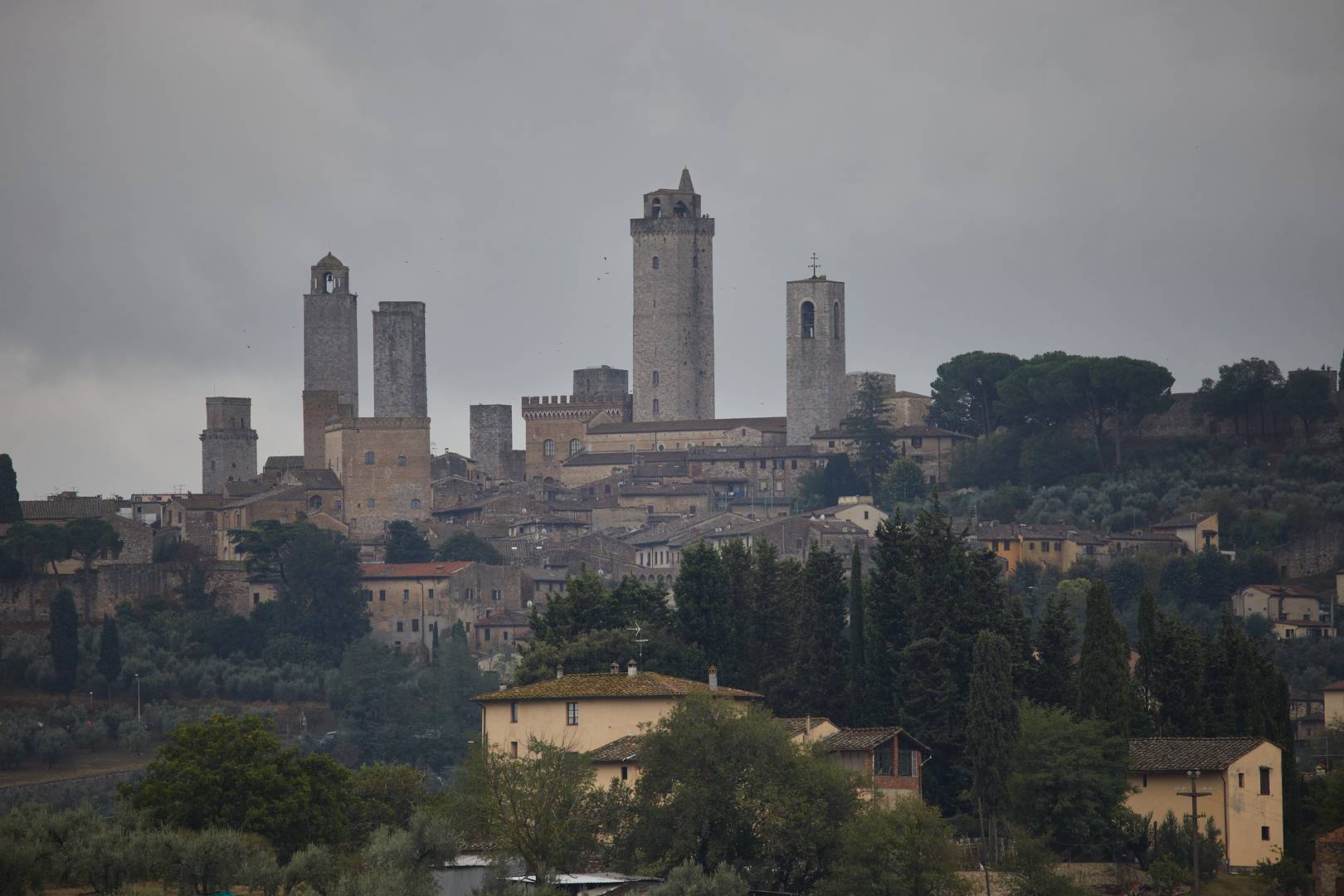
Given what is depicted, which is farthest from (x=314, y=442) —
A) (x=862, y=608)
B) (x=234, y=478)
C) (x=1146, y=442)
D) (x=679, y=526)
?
(x=862, y=608)

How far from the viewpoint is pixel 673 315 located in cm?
10581

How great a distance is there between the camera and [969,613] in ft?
150

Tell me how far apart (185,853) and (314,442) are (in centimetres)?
6793

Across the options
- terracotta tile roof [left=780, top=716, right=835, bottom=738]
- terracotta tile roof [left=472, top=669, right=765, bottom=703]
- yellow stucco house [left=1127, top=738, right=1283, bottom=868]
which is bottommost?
yellow stucco house [left=1127, top=738, right=1283, bottom=868]

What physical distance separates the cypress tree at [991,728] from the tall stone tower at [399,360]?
62797 millimetres

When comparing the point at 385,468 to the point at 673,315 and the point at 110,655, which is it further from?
the point at 110,655

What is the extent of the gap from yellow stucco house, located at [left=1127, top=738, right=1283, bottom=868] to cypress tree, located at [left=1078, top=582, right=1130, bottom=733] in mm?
1724

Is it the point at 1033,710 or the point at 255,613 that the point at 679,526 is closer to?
the point at 255,613

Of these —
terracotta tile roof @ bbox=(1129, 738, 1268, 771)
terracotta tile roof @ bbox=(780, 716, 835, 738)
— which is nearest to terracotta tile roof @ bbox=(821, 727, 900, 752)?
terracotta tile roof @ bbox=(780, 716, 835, 738)

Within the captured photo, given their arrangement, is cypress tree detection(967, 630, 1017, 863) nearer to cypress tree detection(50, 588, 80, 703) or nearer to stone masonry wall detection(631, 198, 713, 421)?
cypress tree detection(50, 588, 80, 703)

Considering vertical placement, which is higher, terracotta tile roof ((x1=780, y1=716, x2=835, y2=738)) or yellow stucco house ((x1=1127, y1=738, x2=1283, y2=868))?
terracotta tile roof ((x1=780, y1=716, x2=835, y2=738))

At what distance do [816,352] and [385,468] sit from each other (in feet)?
57.6

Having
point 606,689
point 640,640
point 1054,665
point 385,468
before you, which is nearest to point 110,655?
point 385,468

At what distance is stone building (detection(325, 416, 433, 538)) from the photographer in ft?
311
